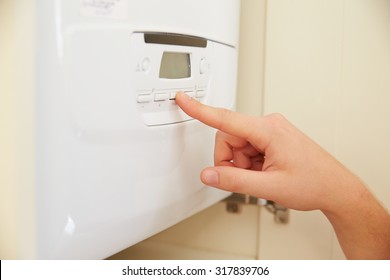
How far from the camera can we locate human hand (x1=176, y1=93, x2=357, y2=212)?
540 mm

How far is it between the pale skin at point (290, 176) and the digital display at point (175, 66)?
0.03m

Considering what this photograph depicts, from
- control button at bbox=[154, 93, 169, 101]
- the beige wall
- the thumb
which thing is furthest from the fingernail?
the beige wall

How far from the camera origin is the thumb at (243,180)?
54cm

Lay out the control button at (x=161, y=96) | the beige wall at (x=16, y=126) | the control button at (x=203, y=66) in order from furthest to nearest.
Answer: the control button at (x=203, y=66)
the control button at (x=161, y=96)
the beige wall at (x=16, y=126)

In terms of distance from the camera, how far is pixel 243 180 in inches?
21.2

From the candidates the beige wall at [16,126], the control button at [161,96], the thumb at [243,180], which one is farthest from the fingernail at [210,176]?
the beige wall at [16,126]

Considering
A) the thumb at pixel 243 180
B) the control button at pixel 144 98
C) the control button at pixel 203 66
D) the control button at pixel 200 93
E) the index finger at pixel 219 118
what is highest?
the control button at pixel 203 66

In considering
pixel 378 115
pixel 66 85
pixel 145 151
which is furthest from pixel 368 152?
pixel 66 85

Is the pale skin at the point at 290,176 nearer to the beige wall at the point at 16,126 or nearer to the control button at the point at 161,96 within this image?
the control button at the point at 161,96

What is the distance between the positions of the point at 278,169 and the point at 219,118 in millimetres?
96

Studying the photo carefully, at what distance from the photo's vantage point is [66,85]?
0.39 m

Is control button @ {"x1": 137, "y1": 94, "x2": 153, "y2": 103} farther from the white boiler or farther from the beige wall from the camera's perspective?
the beige wall

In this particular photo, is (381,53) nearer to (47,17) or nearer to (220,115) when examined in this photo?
(220,115)

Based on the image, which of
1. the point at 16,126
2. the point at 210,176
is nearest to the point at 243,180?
the point at 210,176
